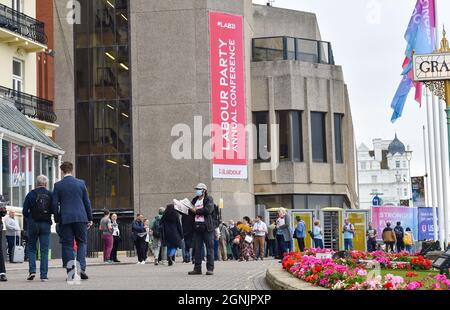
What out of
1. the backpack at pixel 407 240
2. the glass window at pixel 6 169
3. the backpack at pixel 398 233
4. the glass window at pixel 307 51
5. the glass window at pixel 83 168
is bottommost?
the backpack at pixel 407 240

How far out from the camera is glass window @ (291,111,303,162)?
52656mm

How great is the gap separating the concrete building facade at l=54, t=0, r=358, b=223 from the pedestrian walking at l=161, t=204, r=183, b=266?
2151 centimetres

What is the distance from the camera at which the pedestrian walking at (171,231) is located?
1024 inches

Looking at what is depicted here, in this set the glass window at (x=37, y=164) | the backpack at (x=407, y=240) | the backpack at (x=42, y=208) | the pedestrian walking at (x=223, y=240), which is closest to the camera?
the backpack at (x=42, y=208)

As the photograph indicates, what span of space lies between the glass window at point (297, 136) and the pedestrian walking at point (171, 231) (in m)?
26.7

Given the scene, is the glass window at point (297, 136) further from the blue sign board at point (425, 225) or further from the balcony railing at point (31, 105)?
the balcony railing at point (31, 105)

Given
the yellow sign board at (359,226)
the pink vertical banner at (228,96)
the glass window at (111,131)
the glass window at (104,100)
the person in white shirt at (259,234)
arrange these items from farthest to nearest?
the glass window at (111,131) → the glass window at (104,100) → the pink vertical banner at (228,96) → the yellow sign board at (359,226) → the person in white shirt at (259,234)

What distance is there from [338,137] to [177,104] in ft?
35.0

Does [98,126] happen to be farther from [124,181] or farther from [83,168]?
[124,181]

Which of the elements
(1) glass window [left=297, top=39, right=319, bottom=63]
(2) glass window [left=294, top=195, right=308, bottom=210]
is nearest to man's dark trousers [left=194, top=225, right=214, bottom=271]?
(2) glass window [left=294, top=195, right=308, bottom=210]

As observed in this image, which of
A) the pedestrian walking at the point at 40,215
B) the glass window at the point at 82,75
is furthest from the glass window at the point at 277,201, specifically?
the pedestrian walking at the point at 40,215

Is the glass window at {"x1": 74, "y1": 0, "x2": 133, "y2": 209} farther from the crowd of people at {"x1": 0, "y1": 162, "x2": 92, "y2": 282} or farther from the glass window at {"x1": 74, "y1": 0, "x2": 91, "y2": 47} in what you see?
the crowd of people at {"x1": 0, "y1": 162, "x2": 92, "y2": 282}
